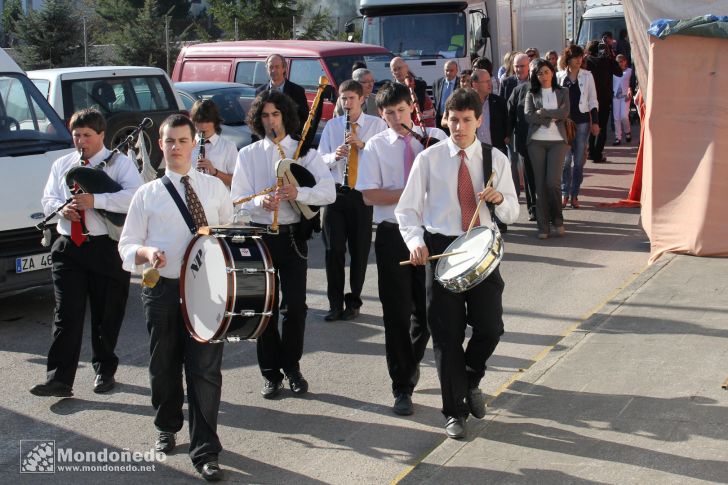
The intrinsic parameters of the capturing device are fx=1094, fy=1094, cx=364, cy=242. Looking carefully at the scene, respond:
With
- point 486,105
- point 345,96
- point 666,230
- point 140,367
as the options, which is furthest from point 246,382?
point 486,105

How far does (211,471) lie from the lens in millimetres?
5535

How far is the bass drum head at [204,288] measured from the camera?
17.5 ft

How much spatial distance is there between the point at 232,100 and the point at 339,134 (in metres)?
7.67

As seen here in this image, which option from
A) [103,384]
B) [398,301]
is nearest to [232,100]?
[103,384]

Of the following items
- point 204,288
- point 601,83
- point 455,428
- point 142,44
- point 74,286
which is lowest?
point 455,428

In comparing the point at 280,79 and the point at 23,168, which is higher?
the point at 280,79

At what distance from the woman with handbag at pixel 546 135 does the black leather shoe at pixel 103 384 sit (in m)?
6.00

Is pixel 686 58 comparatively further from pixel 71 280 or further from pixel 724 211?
pixel 71 280

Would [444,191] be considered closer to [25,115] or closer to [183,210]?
[183,210]

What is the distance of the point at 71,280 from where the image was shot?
6.89 m

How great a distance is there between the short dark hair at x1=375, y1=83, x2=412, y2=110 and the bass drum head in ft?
5.77

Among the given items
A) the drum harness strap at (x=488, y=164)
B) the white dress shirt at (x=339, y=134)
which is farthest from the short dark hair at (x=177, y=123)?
the white dress shirt at (x=339, y=134)

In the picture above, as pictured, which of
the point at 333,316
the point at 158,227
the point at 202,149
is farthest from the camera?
the point at 333,316

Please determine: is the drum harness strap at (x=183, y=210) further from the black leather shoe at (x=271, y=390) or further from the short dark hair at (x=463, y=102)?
the black leather shoe at (x=271, y=390)
